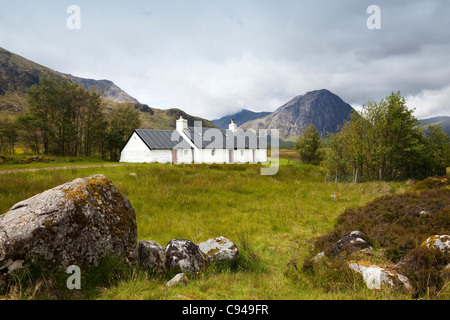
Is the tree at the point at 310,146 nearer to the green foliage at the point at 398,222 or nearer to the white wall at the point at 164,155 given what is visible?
the white wall at the point at 164,155

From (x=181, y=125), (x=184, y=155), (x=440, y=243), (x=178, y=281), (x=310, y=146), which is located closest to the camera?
(x=178, y=281)

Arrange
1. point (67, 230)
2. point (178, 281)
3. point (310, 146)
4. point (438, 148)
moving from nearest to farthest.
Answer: point (67, 230) < point (178, 281) < point (438, 148) < point (310, 146)

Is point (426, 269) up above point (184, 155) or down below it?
below

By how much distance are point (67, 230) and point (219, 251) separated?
3.28m

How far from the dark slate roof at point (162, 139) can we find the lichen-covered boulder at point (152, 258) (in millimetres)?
34091

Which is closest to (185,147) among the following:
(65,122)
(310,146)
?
(65,122)

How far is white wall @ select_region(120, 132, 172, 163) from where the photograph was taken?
123ft

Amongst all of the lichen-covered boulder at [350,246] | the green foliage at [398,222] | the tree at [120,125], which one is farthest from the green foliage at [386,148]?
the tree at [120,125]

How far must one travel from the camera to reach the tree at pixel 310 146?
162ft

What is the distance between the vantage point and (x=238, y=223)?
891 cm

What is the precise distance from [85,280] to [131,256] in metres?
0.91

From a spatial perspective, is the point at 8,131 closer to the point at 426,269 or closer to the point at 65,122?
the point at 65,122

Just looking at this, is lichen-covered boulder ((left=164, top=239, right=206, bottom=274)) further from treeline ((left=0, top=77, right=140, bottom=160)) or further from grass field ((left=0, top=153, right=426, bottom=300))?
treeline ((left=0, top=77, right=140, bottom=160))
